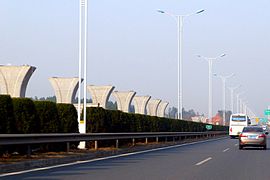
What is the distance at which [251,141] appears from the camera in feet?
110

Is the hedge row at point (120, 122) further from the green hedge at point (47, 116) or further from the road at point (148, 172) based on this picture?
the road at point (148, 172)

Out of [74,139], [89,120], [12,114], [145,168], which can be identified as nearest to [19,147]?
[12,114]

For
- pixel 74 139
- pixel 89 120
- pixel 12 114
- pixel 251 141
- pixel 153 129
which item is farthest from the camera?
pixel 153 129

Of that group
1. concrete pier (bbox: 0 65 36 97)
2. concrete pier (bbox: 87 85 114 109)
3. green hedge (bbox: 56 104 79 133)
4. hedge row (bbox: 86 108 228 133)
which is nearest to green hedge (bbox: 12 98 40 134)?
green hedge (bbox: 56 104 79 133)

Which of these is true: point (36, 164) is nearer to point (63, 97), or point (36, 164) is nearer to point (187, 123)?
point (63, 97)

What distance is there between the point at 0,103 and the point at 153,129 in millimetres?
25259

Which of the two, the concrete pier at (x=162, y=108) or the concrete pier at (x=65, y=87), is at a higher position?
the concrete pier at (x=65, y=87)

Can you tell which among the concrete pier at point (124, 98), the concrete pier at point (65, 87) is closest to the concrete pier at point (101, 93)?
the concrete pier at point (124, 98)

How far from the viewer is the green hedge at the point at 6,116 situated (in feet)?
65.1

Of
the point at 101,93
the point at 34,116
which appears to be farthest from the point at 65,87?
the point at 34,116

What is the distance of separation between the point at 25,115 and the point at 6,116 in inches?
67.7

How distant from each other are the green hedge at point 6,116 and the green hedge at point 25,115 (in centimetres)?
90

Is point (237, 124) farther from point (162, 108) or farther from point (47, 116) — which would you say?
point (47, 116)

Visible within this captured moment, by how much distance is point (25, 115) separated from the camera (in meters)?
21.7
